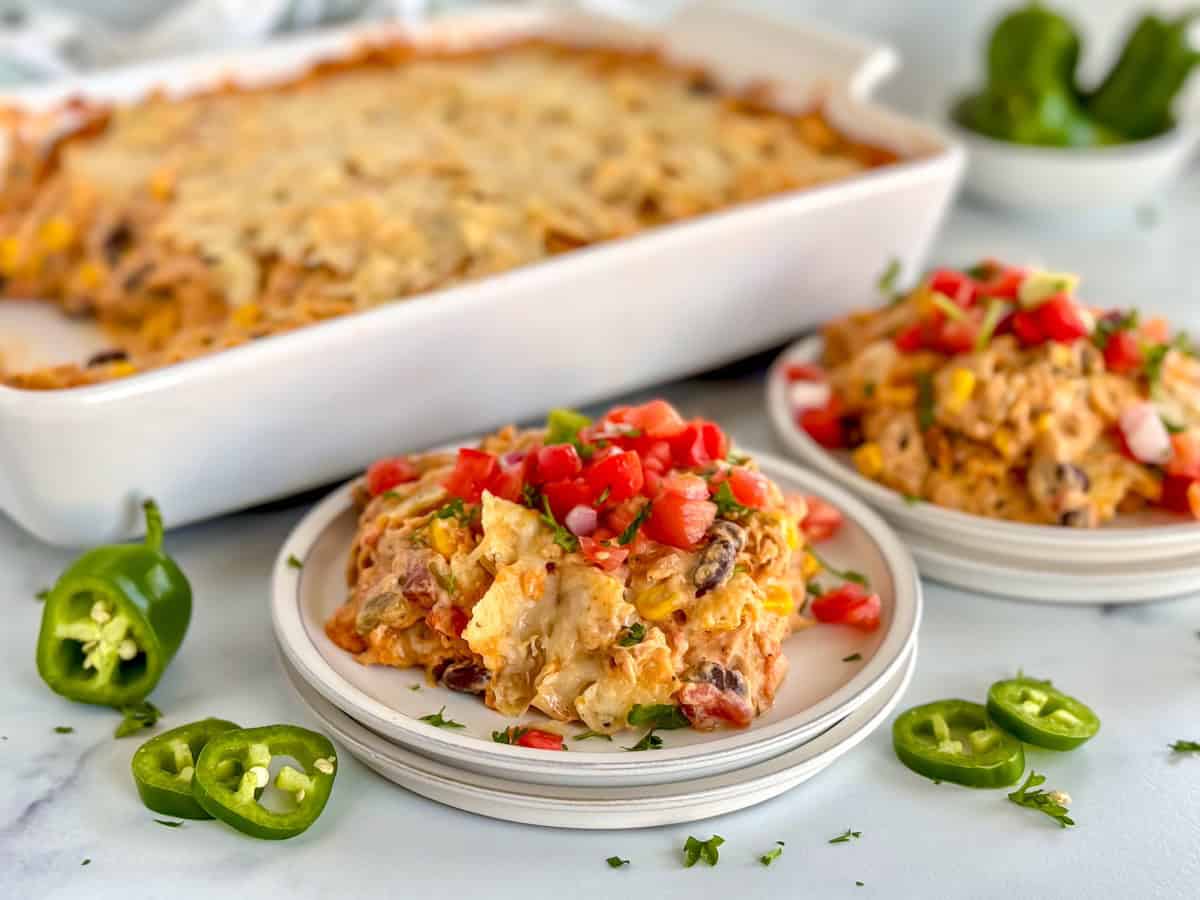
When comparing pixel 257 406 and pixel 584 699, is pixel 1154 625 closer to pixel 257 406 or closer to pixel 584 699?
pixel 584 699

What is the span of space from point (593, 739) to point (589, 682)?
8cm

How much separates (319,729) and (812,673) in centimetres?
77

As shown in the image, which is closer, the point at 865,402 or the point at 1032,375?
the point at 1032,375

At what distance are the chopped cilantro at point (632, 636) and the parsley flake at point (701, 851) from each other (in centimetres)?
28

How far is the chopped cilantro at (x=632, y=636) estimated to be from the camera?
206 centimetres

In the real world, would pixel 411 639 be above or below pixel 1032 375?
below

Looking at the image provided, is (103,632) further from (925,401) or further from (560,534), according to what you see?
(925,401)

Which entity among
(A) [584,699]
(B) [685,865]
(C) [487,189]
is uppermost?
(C) [487,189]

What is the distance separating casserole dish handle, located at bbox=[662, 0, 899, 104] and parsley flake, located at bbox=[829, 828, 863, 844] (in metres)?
2.15

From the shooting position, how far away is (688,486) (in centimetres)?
216

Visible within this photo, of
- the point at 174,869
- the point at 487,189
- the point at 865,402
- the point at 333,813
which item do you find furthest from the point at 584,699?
the point at 487,189

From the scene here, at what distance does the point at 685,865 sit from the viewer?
1.99 metres

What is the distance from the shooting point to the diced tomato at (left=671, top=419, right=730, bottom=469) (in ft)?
7.50

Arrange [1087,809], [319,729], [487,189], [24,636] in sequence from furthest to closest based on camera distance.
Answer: [487,189] < [24,636] < [319,729] < [1087,809]
